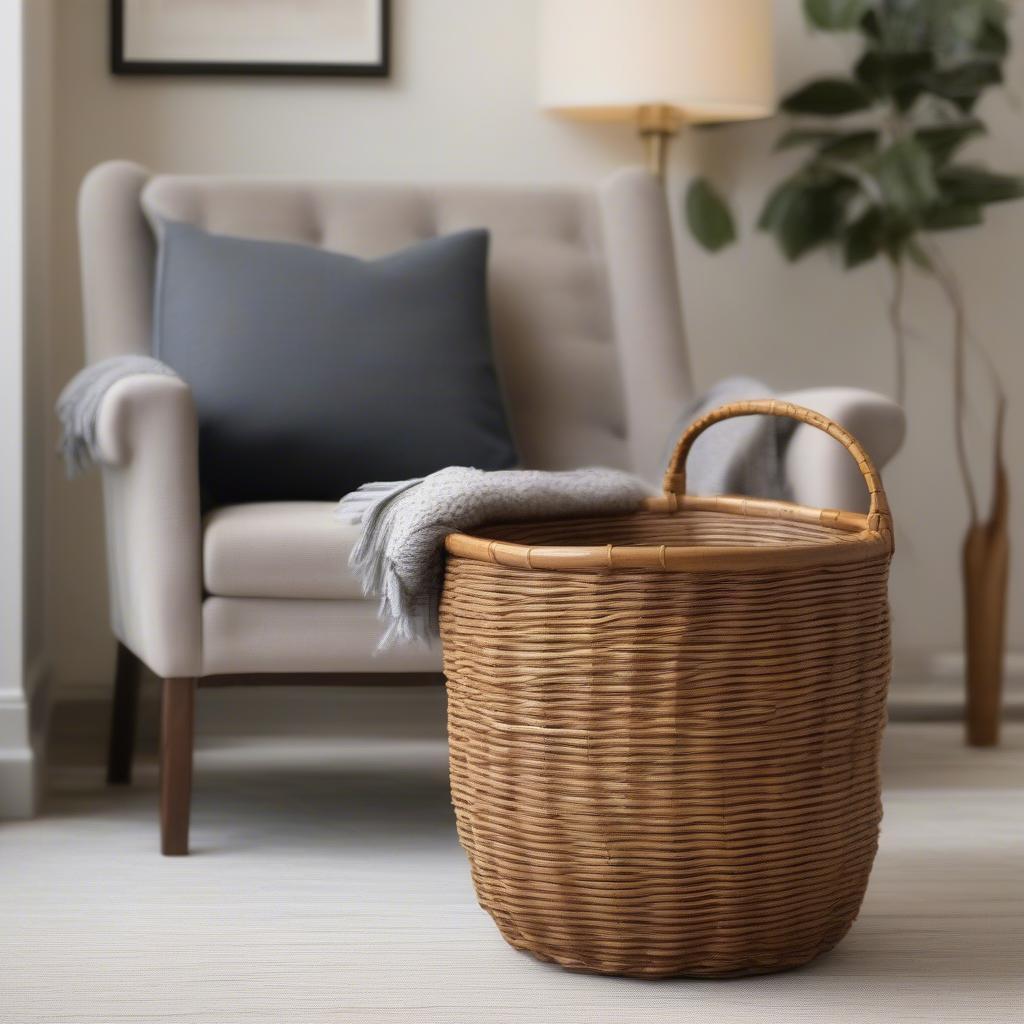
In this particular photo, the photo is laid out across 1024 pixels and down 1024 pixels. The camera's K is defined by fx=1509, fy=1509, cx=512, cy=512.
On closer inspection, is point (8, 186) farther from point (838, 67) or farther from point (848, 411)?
point (838, 67)

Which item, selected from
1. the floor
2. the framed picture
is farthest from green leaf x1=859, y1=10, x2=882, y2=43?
the floor

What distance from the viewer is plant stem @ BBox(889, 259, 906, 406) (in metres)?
2.79

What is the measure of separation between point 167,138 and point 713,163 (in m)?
0.99

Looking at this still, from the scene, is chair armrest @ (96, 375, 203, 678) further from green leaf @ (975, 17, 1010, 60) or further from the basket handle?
green leaf @ (975, 17, 1010, 60)

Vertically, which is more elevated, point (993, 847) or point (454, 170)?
point (454, 170)

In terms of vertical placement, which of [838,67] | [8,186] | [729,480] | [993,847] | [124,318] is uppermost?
[838,67]

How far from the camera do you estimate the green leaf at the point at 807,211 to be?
8.77 ft

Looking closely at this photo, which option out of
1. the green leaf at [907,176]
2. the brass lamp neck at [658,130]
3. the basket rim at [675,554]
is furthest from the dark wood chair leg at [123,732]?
the green leaf at [907,176]

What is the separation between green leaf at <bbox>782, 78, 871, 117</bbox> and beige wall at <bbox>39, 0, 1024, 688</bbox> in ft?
0.39

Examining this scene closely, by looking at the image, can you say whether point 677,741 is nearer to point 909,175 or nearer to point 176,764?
point 176,764

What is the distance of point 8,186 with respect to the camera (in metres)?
2.07

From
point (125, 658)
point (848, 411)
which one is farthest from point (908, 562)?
point (125, 658)

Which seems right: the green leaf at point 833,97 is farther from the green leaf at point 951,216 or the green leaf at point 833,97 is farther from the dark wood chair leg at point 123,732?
the dark wood chair leg at point 123,732

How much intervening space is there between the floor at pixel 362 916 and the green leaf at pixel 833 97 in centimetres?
112
